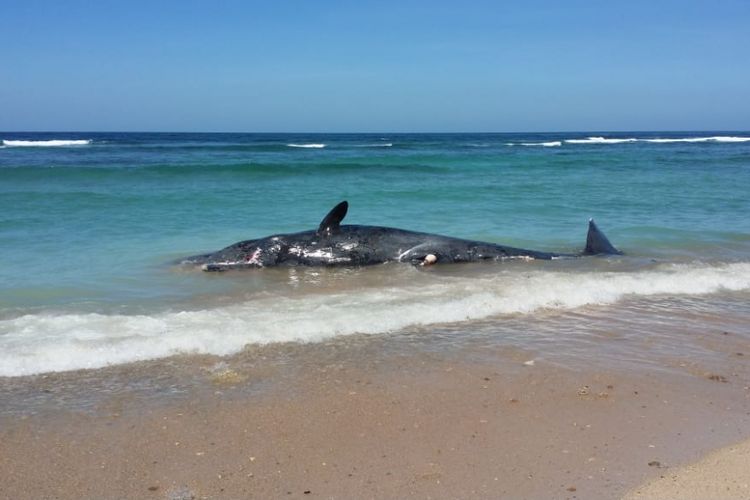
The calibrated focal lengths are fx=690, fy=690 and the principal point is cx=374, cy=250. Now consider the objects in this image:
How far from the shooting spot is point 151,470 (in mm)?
3604

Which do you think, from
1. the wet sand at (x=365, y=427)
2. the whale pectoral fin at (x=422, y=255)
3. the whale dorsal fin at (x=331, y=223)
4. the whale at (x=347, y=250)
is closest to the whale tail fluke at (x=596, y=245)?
the whale at (x=347, y=250)

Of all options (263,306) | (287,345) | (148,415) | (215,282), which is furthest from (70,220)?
(148,415)

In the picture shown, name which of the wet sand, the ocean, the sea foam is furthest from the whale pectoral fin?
the wet sand

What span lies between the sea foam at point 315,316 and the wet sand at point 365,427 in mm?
347

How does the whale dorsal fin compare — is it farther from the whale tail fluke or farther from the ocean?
the whale tail fluke

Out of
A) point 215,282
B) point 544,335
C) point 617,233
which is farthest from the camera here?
point 617,233

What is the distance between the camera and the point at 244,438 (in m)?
3.98

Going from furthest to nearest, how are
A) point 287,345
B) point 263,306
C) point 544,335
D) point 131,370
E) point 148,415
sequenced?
1. point 263,306
2. point 544,335
3. point 287,345
4. point 131,370
5. point 148,415

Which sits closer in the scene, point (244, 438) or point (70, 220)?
point (244, 438)

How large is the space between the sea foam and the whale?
104 cm

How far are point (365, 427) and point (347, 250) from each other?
560cm

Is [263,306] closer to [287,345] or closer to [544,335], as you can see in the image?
[287,345]

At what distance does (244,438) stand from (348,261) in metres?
5.63

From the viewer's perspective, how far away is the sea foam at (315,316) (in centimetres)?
544
